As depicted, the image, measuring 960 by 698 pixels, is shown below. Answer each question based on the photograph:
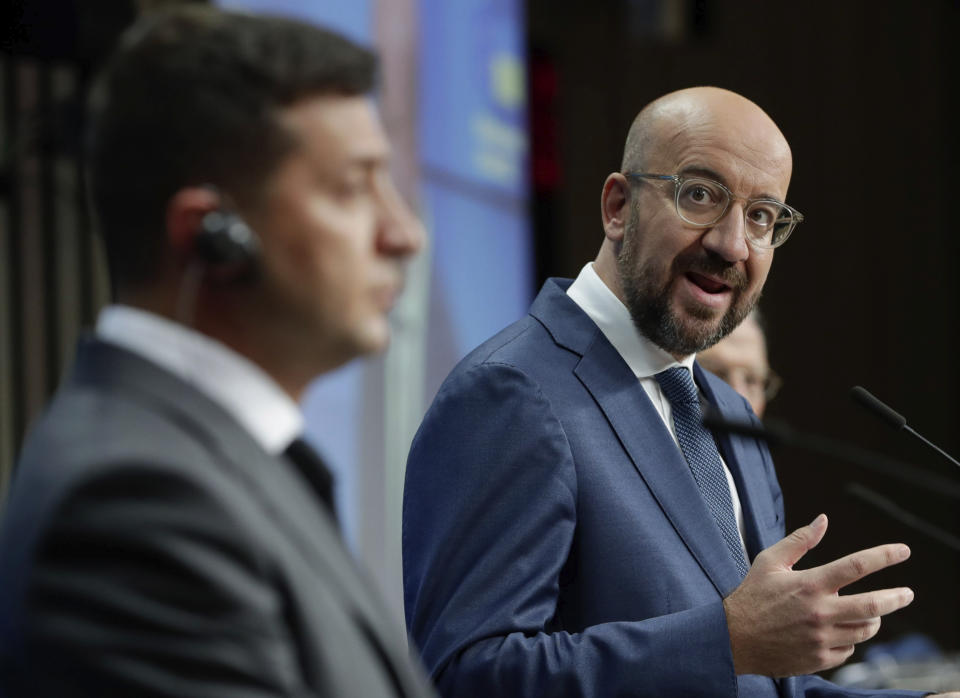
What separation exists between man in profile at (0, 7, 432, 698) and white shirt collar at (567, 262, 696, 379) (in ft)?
2.22

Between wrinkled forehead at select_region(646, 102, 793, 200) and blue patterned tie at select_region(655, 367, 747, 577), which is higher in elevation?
wrinkled forehead at select_region(646, 102, 793, 200)

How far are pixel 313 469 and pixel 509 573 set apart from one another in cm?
43

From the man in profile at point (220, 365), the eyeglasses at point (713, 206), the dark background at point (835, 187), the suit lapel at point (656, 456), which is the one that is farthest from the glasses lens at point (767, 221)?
the dark background at point (835, 187)

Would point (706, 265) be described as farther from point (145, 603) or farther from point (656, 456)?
point (145, 603)

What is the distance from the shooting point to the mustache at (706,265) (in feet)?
5.69

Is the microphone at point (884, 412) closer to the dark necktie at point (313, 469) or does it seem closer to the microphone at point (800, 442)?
the microphone at point (800, 442)

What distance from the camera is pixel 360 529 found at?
12.7 ft

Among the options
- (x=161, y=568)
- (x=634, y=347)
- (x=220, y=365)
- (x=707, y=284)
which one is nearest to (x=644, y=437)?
(x=634, y=347)

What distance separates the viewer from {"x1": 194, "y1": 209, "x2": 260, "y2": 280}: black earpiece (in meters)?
0.96

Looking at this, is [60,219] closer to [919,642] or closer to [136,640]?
[919,642]

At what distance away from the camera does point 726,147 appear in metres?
1.76

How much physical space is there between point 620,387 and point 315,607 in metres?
0.83

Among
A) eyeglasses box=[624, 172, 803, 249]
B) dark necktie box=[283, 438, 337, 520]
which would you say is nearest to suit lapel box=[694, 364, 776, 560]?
eyeglasses box=[624, 172, 803, 249]

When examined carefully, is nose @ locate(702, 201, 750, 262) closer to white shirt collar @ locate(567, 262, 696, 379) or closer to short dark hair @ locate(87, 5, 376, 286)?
white shirt collar @ locate(567, 262, 696, 379)
